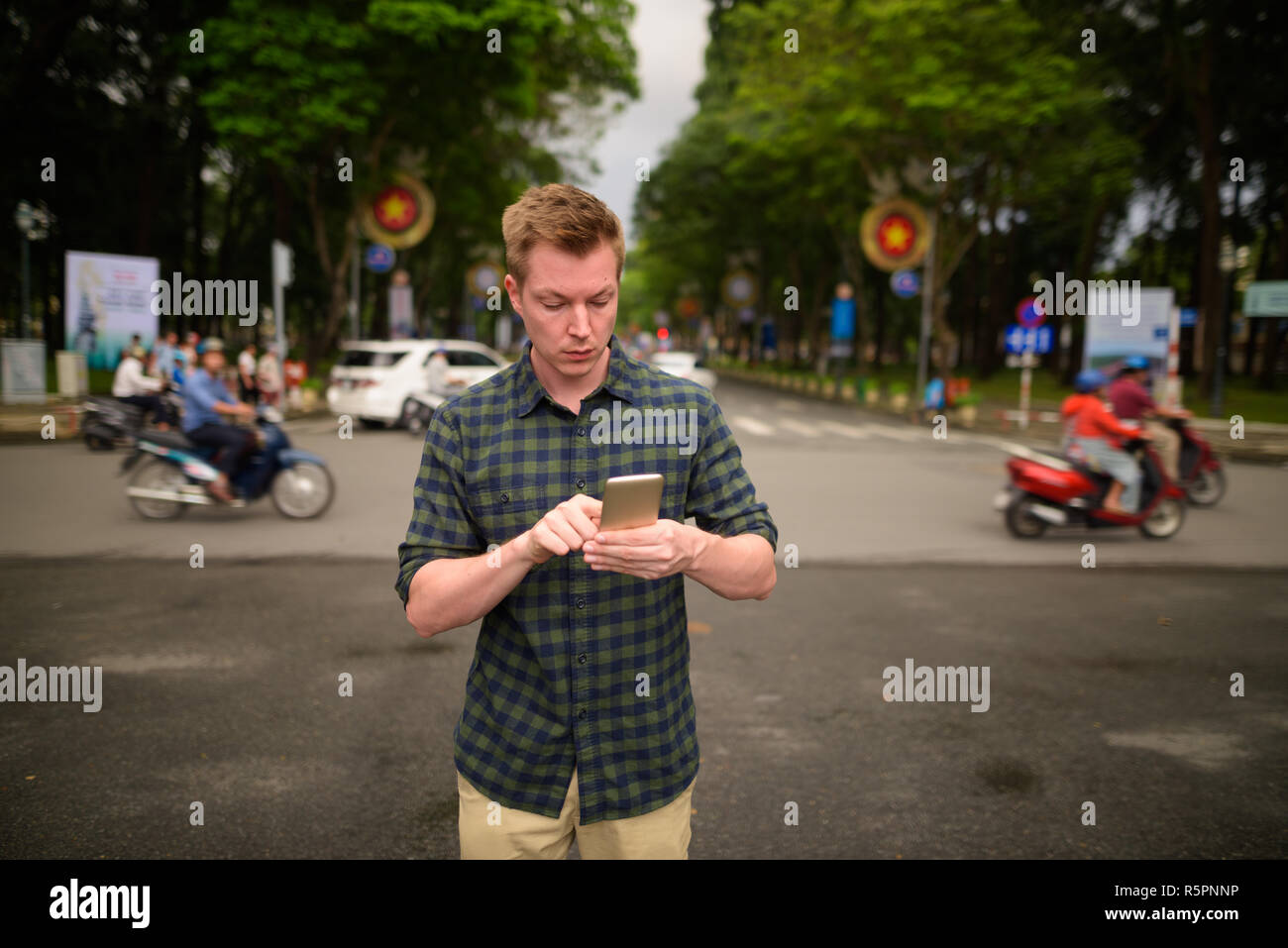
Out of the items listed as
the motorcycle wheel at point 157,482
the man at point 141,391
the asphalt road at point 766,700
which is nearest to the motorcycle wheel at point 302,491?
the asphalt road at point 766,700

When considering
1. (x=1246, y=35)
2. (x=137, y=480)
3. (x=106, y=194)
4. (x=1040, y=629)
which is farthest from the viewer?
(x=106, y=194)

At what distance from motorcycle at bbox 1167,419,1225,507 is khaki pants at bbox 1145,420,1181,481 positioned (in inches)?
2.8

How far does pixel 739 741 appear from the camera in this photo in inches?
171

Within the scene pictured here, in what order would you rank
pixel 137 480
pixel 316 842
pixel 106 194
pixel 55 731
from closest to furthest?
pixel 316 842, pixel 55 731, pixel 137 480, pixel 106 194

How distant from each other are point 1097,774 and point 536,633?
10.6ft

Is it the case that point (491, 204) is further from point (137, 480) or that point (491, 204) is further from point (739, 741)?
point (739, 741)

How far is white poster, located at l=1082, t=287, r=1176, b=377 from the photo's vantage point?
19.5 meters

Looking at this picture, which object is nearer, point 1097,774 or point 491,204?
point 1097,774

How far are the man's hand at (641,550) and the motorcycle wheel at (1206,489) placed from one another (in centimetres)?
1184

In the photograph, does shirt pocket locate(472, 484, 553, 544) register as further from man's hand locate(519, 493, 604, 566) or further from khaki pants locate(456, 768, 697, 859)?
khaki pants locate(456, 768, 697, 859)

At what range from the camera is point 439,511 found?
1797 mm

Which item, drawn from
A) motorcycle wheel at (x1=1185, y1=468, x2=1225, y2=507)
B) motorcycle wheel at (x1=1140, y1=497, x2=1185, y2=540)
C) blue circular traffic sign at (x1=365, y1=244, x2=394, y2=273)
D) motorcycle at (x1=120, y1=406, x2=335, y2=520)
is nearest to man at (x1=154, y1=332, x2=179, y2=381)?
motorcycle at (x1=120, y1=406, x2=335, y2=520)

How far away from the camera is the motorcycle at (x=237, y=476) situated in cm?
→ 953

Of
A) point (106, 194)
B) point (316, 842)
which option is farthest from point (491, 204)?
point (316, 842)
